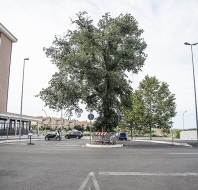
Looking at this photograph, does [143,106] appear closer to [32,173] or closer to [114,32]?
[114,32]

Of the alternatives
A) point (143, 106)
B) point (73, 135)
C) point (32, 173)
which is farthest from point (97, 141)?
point (73, 135)

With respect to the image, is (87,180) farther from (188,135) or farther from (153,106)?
(188,135)

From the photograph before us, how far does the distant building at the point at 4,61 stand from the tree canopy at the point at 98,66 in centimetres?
2825

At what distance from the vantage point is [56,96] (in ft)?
91.5

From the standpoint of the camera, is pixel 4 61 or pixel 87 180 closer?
pixel 87 180

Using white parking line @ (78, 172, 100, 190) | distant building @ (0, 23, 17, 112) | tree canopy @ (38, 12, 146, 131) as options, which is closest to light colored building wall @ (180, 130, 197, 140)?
tree canopy @ (38, 12, 146, 131)

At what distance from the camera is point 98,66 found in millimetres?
27047

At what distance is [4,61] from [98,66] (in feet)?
113

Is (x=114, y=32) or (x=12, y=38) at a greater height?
(x=12, y=38)

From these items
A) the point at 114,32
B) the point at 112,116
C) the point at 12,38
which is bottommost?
the point at 112,116

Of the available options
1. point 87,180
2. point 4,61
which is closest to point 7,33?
point 4,61

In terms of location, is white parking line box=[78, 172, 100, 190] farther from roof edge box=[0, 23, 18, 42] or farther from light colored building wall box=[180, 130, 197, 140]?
light colored building wall box=[180, 130, 197, 140]

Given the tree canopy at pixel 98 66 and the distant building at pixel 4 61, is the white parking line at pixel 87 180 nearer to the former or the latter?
the tree canopy at pixel 98 66

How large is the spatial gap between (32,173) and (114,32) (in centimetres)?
1970
